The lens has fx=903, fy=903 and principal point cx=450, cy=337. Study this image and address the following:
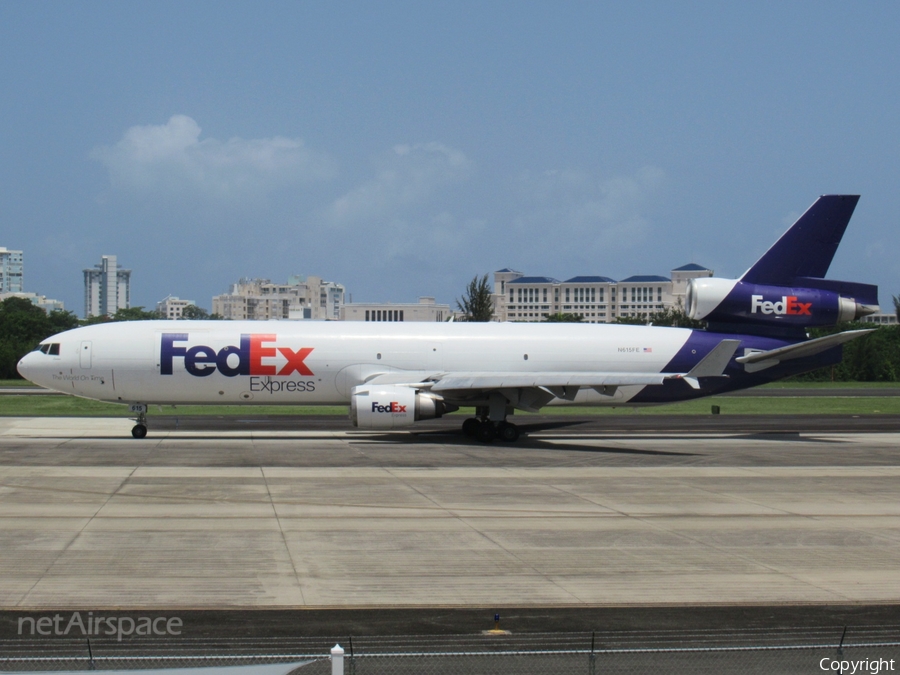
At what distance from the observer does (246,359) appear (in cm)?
3422

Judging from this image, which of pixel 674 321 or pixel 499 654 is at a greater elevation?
pixel 674 321

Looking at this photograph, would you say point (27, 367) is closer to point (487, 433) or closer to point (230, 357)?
point (230, 357)

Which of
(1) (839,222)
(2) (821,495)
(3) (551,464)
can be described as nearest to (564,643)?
Answer: (2) (821,495)

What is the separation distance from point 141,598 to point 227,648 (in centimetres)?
291

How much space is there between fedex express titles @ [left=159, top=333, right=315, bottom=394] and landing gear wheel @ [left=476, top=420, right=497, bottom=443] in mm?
6837

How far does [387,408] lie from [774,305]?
16732 mm

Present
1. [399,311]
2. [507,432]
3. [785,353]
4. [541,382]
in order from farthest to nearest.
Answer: [399,311]
[785,353]
[507,432]
[541,382]

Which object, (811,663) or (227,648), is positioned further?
(227,648)

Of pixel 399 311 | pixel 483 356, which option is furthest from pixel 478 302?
pixel 399 311

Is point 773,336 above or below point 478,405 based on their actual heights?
above

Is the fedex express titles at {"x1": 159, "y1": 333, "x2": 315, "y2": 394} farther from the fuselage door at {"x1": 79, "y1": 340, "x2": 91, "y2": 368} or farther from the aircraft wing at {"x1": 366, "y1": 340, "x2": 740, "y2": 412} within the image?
the aircraft wing at {"x1": 366, "y1": 340, "x2": 740, "y2": 412}

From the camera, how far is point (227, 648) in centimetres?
1028

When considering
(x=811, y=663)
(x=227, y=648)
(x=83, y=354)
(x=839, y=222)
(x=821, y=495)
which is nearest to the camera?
(x=811, y=663)

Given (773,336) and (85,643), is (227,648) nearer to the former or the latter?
(85,643)
